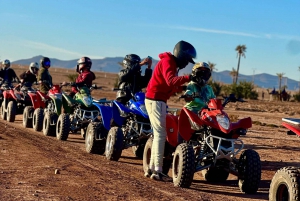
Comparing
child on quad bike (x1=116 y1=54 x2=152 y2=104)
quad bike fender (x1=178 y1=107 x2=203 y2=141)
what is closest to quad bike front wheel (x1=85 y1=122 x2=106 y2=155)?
child on quad bike (x1=116 y1=54 x2=152 y2=104)

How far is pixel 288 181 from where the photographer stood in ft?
22.2

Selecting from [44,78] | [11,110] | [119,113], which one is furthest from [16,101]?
[119,113]

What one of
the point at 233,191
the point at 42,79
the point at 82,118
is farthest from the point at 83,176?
the point at 42,79

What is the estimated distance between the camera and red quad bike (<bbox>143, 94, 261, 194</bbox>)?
834 centimetres

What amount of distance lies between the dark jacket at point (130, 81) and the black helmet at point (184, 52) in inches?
117

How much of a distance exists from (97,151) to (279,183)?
5.51 meters

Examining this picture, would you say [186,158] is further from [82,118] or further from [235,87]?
[235,87]

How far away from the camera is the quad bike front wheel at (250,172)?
27.4 ft

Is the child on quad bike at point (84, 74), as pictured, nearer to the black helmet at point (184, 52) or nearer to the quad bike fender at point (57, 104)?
the quad bike fender at point (57, 104)

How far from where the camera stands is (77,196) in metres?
7.02

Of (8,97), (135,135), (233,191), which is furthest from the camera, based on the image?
(8,97)

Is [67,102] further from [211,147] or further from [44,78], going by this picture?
[211,147]

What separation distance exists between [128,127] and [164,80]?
8.14 ft

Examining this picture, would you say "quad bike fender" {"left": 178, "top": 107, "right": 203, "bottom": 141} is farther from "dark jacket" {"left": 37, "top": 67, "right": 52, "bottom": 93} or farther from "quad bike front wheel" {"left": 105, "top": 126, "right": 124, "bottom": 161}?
"dark jacket" {"left": 37, "top": 67, "right": 52, "bottom": 93}
